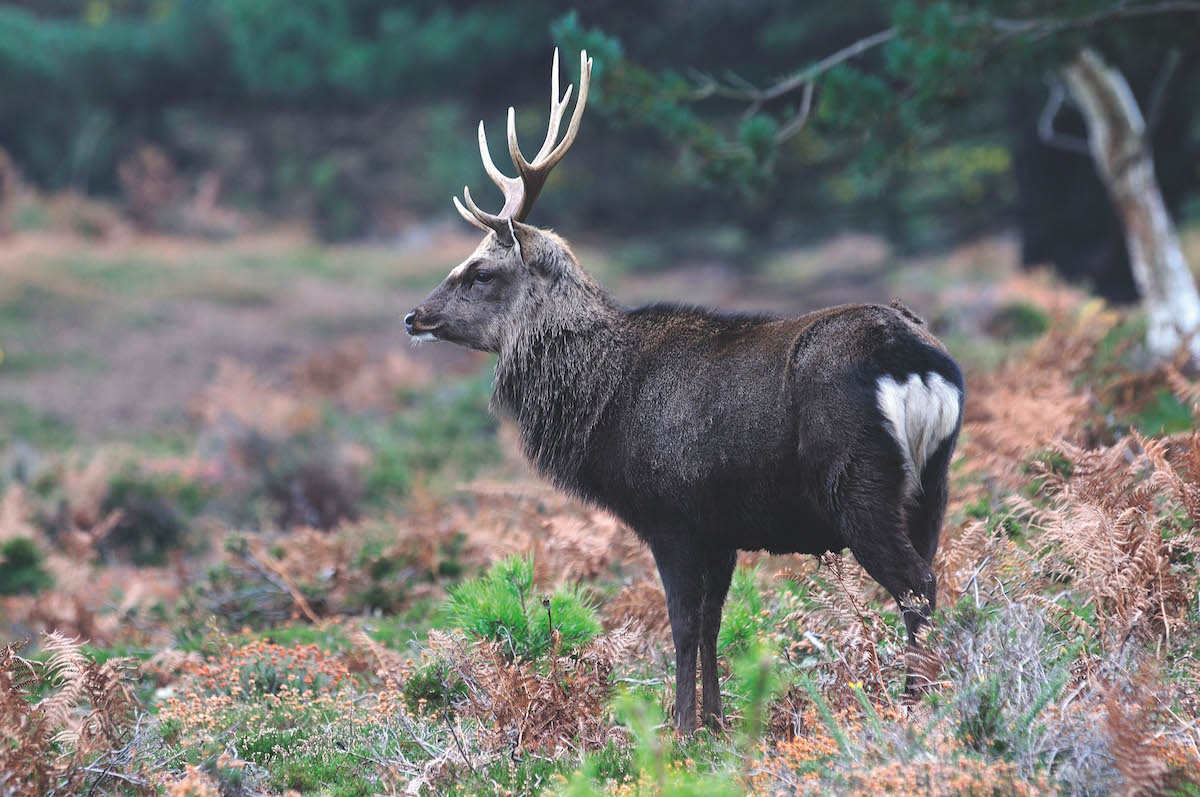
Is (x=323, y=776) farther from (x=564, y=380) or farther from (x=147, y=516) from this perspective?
(x=147, y=516)

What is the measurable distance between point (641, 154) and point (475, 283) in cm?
1916

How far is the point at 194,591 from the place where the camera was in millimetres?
8273

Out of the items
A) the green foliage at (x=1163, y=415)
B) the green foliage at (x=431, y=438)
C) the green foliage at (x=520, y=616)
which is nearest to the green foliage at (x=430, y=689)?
the green foliage at (x=520, y=616)

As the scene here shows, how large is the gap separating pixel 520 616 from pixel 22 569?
5.56 meters

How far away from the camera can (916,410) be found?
15.0 feet

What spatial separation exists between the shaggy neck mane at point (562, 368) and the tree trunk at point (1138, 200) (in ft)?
21.9

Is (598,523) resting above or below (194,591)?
above

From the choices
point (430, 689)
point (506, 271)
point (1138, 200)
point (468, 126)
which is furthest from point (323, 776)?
point (468, 126)

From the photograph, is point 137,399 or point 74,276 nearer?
point 137,399

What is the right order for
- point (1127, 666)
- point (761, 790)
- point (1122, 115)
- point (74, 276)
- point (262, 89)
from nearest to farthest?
point (761, 790) → point (1127, 666) → point (1122, 115) → point (74, 276) → point (262, 89)

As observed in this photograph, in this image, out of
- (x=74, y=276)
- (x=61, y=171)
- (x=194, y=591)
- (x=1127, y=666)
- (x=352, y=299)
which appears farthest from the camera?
(x=61, y=171)

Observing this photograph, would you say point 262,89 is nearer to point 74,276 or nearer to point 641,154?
point 74,276

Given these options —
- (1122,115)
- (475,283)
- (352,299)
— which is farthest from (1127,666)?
(352,299)

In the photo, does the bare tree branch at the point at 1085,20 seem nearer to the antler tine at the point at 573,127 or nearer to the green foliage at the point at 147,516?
the antler tine at the point at 573,127
